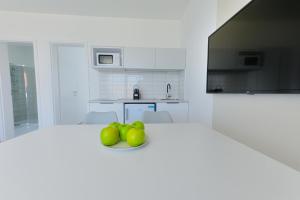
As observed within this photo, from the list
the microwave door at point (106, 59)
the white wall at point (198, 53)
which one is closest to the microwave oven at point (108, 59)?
the microwave door at point (106, 59)

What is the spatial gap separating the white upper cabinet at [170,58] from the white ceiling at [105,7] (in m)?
0.74

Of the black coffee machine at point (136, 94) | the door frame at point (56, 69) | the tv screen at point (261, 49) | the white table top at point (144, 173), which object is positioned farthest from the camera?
the black coffee machine at point (136, 94)

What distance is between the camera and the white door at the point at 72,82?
4.25 m

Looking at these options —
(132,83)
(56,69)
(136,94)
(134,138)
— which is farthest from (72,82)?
(134,138)

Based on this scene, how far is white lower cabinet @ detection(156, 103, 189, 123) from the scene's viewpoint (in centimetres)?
303

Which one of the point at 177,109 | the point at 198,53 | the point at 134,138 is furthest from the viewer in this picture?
the point at 177,109

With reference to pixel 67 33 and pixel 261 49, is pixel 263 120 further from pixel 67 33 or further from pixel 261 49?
pixel 67 33

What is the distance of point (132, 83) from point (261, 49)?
8.98 feet

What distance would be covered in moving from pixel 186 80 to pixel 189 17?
1135mm

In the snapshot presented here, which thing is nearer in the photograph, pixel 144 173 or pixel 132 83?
pixel 144 173

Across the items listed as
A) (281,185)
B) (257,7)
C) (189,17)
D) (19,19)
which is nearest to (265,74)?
(257,7)

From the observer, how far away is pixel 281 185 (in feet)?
1.57

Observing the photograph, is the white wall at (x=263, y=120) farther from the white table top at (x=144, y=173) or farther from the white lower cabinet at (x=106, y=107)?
the white lower cabinet at (x=106, y=107)

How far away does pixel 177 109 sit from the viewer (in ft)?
10.1
